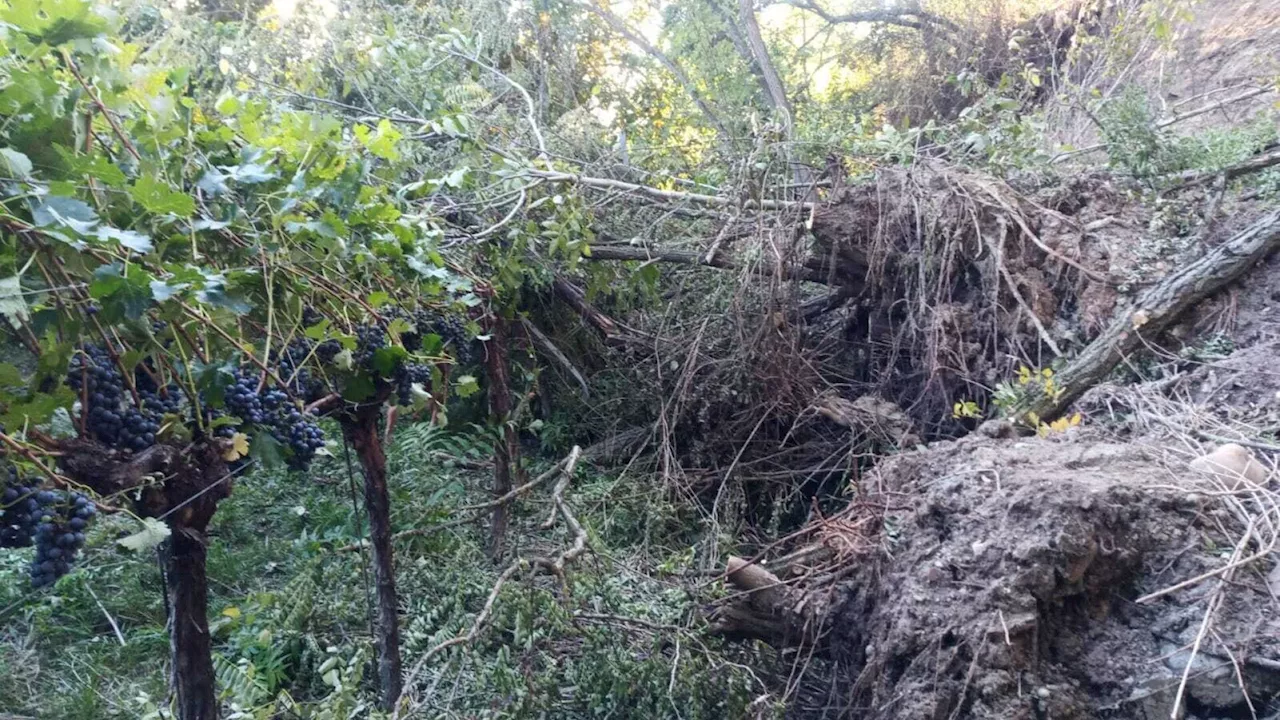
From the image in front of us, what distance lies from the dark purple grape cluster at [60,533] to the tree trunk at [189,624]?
339 millimetres

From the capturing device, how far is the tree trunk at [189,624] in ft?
6.03

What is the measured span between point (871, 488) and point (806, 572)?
37 centimetres

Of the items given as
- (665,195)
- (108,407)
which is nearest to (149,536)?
(108,407)

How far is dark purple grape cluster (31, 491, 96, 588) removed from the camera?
1.42 m

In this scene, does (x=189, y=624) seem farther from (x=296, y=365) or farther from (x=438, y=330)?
(x=438, y=330)

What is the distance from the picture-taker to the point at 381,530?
2.63 m

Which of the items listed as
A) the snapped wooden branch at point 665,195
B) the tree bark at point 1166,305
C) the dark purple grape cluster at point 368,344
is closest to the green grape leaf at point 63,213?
the dark purple grape cluster at point 368,344

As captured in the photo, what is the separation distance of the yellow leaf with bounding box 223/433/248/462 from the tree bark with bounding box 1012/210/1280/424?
2.78 metres

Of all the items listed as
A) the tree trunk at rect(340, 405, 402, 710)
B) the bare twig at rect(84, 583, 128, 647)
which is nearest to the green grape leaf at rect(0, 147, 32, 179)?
the tree trunk at rect(340, 405, 402, 710)

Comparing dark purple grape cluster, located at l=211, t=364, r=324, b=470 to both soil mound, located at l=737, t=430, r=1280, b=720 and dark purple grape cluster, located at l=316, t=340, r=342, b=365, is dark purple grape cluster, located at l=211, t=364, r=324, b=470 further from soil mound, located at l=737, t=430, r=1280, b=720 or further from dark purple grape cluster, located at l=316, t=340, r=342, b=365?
soil mound, located at l=737, t=430, r=1280, b=720

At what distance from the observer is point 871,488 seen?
2963mm

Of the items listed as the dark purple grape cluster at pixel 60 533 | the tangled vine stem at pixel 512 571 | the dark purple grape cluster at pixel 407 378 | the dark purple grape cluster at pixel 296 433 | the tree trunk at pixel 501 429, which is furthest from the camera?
the tree trunk at pixel 501 429

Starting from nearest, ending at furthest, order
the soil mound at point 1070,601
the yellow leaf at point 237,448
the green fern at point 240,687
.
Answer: the yellow leaf at point 237,448, the soil mound at point 1070,601, the green fern at point 240,687

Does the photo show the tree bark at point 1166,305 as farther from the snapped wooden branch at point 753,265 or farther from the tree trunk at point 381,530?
the tree trunk at point 381,530
